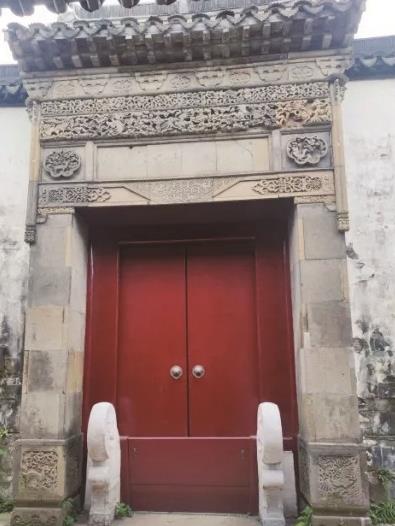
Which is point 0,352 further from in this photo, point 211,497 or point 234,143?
point 234,143

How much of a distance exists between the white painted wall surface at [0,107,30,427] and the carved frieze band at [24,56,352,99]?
101cm

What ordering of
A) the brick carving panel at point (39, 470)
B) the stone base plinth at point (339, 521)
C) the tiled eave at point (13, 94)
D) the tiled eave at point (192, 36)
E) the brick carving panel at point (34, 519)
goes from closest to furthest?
the stone base plinth at point (339, 521) → the brick carving panel at point (34, 519) → the brick carving panel at point (39, 470) → the tiled eave at point (192, 36) → the tiled eave at point (13, 94)

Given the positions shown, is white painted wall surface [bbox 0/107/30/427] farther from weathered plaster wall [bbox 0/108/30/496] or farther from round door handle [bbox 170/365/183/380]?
round door handle [bbox 170/365/183/380]

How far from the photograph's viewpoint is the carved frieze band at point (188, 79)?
4727mm

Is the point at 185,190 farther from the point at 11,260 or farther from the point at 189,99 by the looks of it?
the point at 11,260

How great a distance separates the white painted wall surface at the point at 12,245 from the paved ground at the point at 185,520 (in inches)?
69.5

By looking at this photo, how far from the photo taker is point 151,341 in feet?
16.5

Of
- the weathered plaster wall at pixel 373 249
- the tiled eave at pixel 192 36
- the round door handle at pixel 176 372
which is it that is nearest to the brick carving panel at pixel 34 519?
the round door handle at pixel 176 372

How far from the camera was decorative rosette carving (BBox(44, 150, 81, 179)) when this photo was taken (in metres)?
4.79

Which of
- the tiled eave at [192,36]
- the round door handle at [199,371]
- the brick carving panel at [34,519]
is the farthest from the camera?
the round door handle at [199,371]

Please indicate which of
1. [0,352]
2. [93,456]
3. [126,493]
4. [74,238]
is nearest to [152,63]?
[74,238]

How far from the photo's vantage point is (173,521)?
432 centimetres

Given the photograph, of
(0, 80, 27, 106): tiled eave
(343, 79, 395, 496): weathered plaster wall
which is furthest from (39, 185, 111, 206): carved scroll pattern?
(343, 79, 395, 496): weathered plaster wall

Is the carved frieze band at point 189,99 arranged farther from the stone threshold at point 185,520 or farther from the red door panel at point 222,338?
the stone threshold at point 185,520
